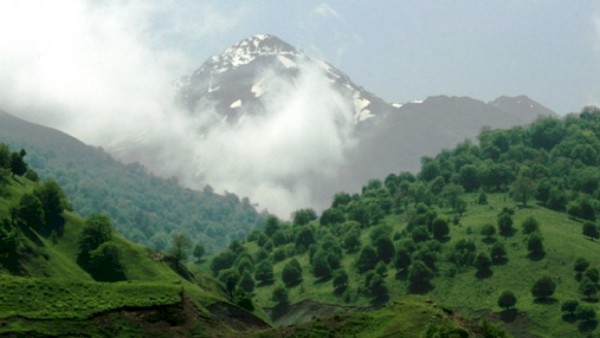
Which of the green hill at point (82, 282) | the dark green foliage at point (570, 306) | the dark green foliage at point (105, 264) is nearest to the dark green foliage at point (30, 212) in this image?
the green hill at point (82, 282)

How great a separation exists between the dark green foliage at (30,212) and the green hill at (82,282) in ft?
0.67

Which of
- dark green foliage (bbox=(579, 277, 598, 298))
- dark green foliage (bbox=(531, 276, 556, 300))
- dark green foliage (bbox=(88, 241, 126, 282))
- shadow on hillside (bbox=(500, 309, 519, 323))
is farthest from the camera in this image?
dark green foliage (bbox=(579, 277, 598, 298))

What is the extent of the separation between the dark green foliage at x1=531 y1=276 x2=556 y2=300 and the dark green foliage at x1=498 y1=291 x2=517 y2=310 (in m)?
6.87

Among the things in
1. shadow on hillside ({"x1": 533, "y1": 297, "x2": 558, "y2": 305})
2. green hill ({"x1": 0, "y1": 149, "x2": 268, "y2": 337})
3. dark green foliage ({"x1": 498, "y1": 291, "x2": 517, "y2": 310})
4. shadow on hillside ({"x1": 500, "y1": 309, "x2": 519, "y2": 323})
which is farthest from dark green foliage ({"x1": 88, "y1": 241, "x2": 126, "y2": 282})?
shadow on hillside ({"x1": 533, "y1": 297, "x2": 558, "y2": 305})

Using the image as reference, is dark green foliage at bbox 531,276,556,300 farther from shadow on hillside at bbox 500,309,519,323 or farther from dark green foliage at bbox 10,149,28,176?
dark green foliage at bbox 10,149,28,176

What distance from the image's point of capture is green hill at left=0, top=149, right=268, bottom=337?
4375 inches

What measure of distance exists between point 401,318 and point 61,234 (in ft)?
254

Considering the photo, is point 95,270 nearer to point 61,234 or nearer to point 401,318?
point 61,234

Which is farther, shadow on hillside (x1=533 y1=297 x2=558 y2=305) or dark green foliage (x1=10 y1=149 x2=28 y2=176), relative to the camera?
shadow on hillside (x1=533 y1=297 x2=558 y2=305)

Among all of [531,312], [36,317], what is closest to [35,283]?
[36,317]

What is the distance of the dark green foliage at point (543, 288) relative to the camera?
191250 mm

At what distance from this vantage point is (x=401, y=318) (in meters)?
123

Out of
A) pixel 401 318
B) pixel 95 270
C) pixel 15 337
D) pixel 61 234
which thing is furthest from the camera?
pixel 61 234

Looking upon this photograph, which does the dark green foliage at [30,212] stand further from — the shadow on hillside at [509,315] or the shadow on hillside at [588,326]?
the shadow on hillside at [588,326]
